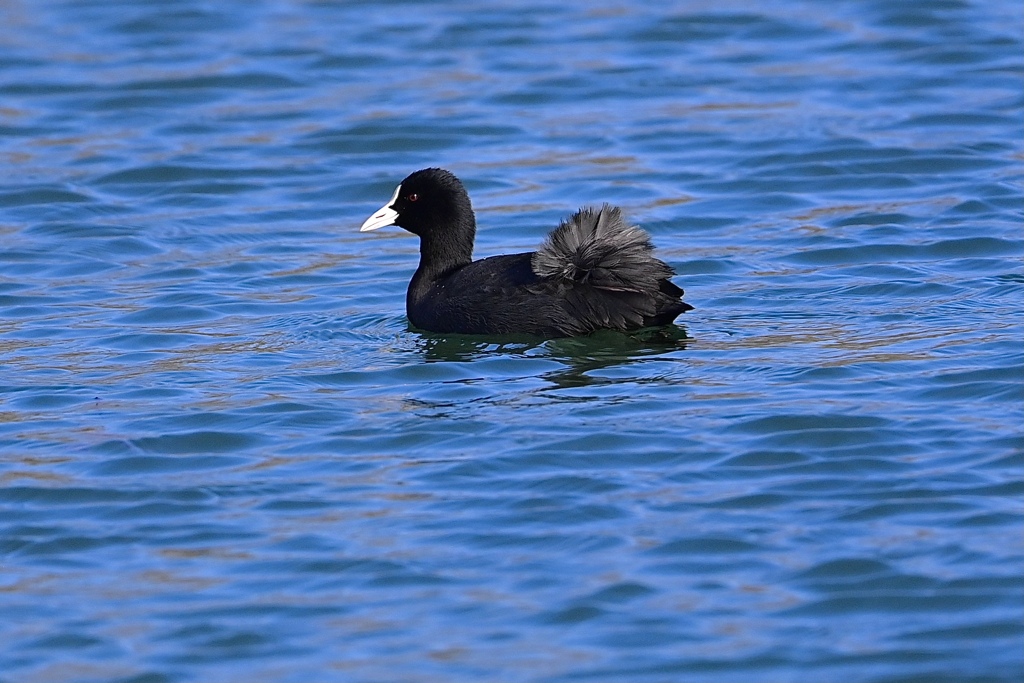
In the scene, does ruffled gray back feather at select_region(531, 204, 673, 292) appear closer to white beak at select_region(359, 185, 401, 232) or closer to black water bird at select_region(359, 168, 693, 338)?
black water bird at select_region(359, 168, 693, 338)

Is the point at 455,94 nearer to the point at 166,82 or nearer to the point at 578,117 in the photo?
the point at 578,117

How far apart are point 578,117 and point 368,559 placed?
942 cm

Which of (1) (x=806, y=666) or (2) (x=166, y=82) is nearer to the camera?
(1) (x=806, y=666)

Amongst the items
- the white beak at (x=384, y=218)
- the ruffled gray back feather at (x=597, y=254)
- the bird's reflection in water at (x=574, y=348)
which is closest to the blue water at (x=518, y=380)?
the bird's reflection in water at (x=574, y=348)

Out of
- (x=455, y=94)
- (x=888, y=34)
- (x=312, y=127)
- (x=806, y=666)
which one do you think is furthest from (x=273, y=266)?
(x=888, y=34)

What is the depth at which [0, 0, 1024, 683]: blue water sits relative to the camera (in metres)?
5.93

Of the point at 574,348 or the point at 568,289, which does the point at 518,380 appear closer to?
the point at 574,348

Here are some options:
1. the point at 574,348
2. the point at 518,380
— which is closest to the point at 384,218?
the point at 574,348

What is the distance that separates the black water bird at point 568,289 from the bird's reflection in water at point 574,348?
0.20 ft

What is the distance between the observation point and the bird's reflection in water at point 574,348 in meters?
8.75

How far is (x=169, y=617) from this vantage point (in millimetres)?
6141

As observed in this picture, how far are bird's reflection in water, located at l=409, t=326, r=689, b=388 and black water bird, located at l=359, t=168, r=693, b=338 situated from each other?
0.06 m

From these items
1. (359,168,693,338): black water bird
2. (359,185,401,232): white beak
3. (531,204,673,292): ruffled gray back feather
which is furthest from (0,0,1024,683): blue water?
(359,185,401,232): white beak

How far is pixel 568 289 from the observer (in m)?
9.06
